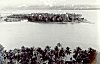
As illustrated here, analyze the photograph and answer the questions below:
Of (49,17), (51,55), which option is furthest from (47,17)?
(51,55)

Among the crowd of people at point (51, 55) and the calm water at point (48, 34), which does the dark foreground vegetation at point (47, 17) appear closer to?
the calm water at point (48, 34)

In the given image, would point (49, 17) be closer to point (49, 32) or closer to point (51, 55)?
point (49, 32)

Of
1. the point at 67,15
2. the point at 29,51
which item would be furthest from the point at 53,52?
the point at 67,15

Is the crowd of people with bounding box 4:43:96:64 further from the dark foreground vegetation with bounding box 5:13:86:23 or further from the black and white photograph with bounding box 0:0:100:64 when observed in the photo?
the dark foreground vegetation with bounding box 5:13:86:23

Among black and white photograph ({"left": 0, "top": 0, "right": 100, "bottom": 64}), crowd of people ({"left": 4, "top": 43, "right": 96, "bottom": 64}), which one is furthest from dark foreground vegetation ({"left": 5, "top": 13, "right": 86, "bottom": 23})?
crowd of people ({"left": 4, "top": 43, "right": 96, "bottom": 64})

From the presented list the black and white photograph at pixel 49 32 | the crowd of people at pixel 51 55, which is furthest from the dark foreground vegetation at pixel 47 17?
the crowd of people at pixel 51 55

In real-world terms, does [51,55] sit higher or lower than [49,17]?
lower
